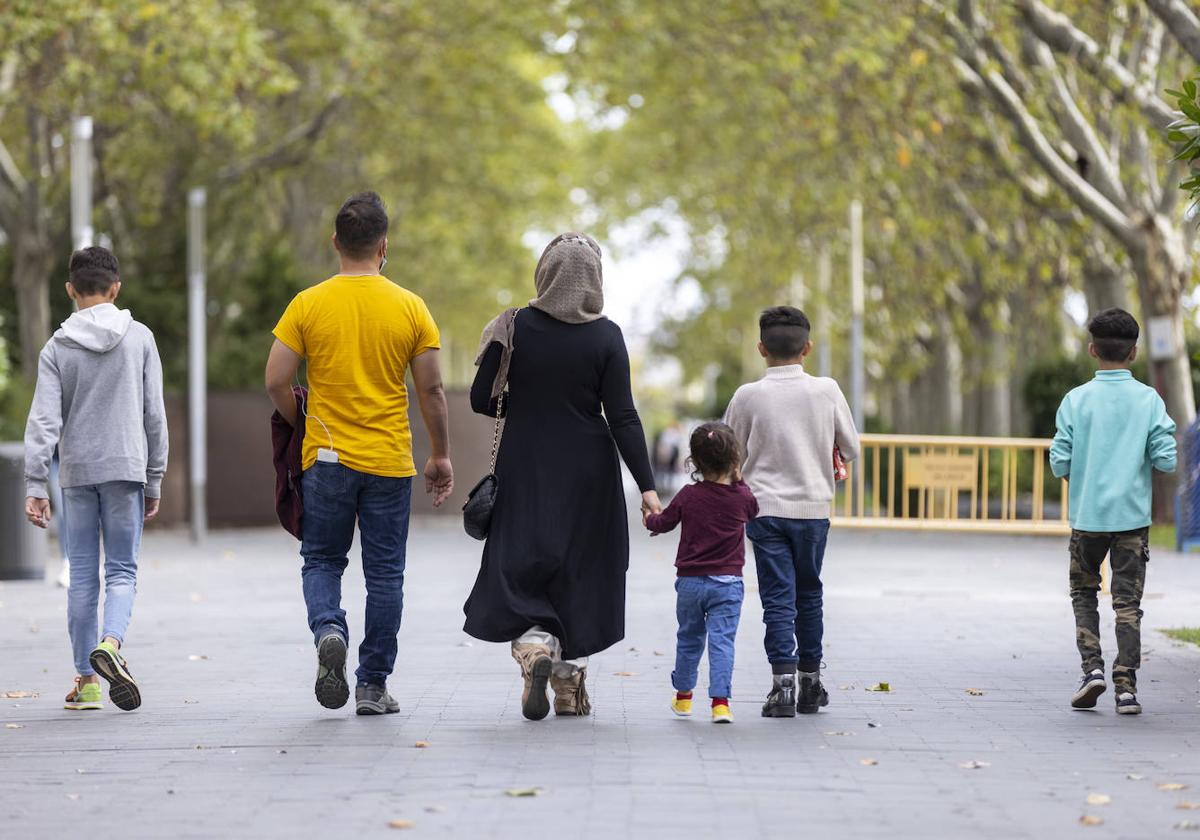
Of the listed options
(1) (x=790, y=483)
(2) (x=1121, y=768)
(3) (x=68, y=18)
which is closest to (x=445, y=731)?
(1) (x=790, y=483)

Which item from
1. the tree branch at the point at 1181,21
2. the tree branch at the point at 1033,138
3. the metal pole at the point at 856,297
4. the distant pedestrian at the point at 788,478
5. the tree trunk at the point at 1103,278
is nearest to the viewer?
the distant pedestrian at the point at 788,478

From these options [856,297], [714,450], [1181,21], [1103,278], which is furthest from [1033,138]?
[856,297]

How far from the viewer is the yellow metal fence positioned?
51.3 ft

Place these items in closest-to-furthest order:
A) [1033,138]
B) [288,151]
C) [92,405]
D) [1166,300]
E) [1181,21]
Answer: [92,405]
[1181,21]
[1033,138]
[1166,300]
[288,151]

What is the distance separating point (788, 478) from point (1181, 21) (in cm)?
804

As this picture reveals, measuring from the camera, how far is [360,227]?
758cm

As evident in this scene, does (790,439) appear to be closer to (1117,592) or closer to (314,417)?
(1117,592)

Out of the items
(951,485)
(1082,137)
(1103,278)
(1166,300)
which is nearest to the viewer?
(951,485)

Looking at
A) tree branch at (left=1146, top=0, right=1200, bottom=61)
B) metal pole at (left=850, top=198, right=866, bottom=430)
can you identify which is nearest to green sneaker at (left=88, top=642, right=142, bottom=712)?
tree branch at (left=1146, top=0, right=1200, bottom=61)

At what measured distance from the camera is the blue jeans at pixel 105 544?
8000 millimetres

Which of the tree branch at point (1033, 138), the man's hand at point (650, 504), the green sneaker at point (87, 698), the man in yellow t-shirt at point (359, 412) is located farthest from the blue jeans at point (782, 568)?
the tree branch at point (1033, 138)

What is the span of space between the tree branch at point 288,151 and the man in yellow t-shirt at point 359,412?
2031cm

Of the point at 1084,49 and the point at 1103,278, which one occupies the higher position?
the point at 1084,49

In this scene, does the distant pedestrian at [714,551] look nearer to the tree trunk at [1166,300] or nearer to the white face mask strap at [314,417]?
the white face mask strap at [314,417]
